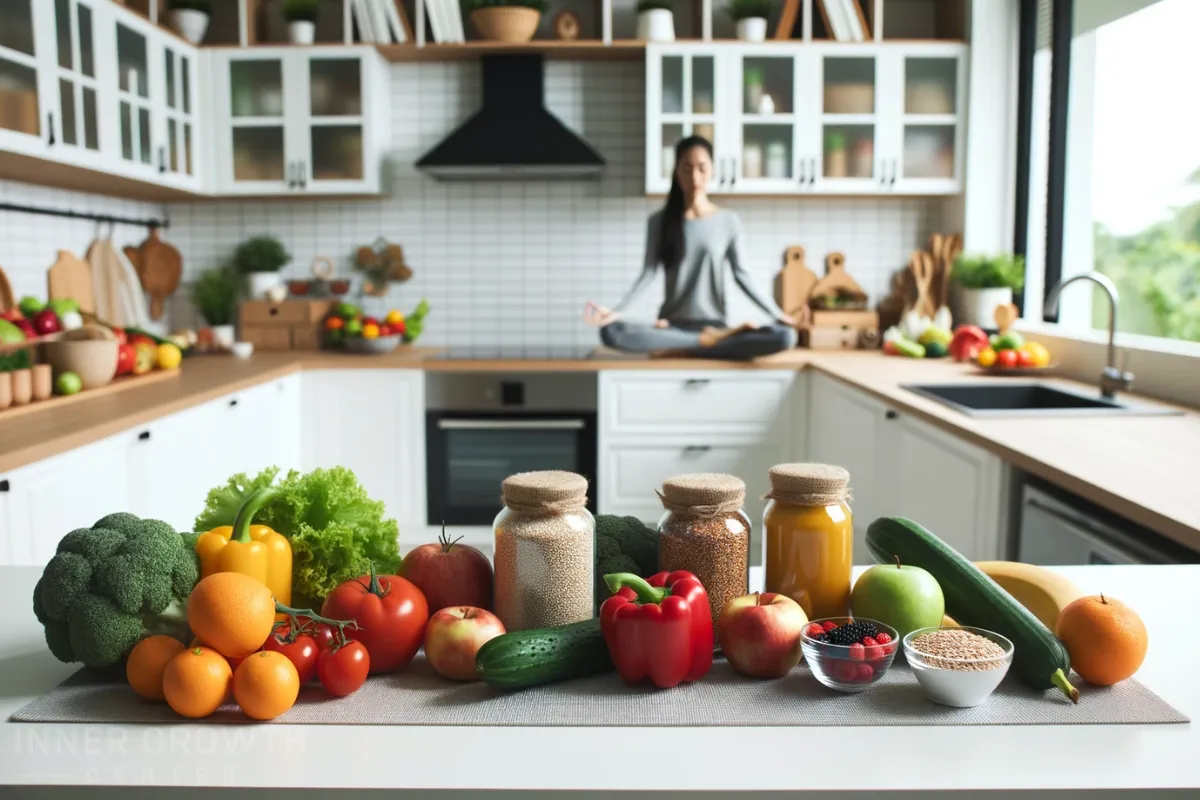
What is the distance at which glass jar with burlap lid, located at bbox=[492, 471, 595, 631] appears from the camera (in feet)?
3.40

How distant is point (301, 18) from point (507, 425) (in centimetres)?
205

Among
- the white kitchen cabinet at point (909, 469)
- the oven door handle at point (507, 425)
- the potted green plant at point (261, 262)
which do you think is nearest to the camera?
the white kitchen cabinet at point (909, 469)

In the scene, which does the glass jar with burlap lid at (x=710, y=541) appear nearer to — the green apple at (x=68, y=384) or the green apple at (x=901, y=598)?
the green apple at (x=901, y=598)

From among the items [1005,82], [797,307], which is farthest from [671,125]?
[1005,82]

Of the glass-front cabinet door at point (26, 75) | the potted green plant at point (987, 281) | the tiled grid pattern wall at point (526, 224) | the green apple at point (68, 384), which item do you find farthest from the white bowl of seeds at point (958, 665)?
the tiled grid pattern wall at point (526, 224)

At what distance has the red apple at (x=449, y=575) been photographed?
1.12 meters

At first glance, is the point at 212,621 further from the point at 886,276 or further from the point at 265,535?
the point at 886,276

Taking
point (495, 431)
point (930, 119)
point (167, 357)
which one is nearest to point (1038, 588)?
point (167, 357)

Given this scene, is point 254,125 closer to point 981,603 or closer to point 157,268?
point 157,268

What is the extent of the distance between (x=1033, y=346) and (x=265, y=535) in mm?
3284

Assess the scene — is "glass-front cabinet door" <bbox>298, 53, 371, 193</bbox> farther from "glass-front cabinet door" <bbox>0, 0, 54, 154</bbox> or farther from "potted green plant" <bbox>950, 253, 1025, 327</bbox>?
"potted green plant" <bbox>950, 253, 1025, 327</bbox>

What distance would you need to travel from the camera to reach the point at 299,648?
38.6 inches

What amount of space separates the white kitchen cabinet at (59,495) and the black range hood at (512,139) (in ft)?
7.59

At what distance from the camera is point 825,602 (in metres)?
1.12
